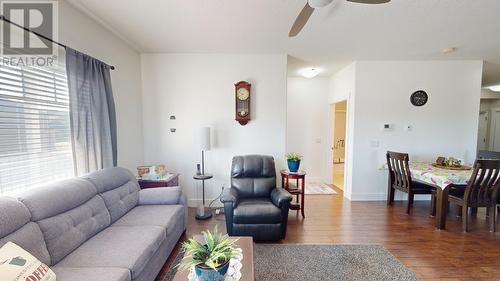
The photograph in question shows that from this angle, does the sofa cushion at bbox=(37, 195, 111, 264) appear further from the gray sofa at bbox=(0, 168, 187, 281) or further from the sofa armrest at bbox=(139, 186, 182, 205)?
the sofa armrest at bbox=(139, 186, 182, 205)

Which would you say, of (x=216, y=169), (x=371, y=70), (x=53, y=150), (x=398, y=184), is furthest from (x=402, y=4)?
(x=53, y=150)

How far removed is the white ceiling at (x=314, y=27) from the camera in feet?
7.64

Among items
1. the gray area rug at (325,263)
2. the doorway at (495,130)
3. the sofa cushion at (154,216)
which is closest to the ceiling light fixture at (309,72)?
the gray area rug at (325,263)

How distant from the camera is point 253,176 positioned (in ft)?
10.9

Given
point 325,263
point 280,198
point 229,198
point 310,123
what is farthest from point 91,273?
point 310,123

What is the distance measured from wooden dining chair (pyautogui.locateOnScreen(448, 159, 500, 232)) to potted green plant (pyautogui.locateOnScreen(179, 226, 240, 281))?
11.2 feet

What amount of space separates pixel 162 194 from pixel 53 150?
3.89ft

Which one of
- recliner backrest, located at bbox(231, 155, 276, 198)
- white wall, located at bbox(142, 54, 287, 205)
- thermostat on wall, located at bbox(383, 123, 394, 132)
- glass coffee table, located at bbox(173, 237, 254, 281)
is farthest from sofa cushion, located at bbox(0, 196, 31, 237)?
thermostat on wall, located at bbox(383, 123, 394, 132)

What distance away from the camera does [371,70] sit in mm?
4215

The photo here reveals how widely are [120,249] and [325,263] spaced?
1.95 metres

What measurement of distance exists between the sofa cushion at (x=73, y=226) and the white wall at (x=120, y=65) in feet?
4.30

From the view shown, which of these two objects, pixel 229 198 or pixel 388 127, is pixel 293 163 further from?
pixel 388 127

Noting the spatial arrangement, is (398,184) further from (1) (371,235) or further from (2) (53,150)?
(2) (53,150)

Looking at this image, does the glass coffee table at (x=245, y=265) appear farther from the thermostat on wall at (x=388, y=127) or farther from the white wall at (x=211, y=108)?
the thermostat on wall at (x=388, y=127)
